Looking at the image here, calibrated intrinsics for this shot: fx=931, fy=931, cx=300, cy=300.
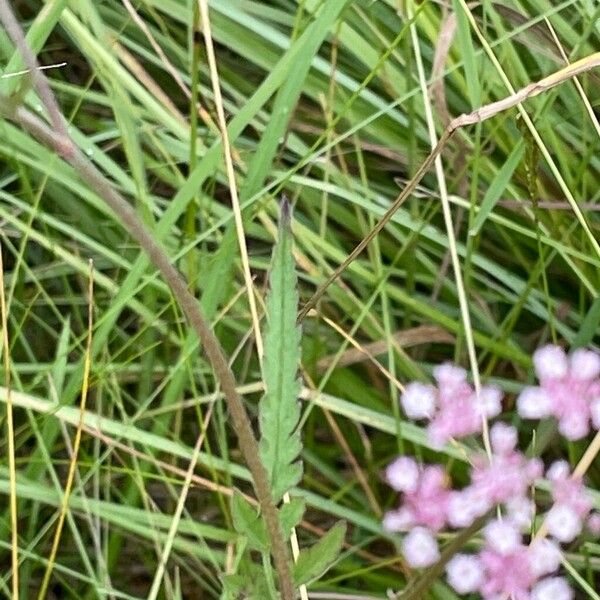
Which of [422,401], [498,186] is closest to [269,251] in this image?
[498,186]

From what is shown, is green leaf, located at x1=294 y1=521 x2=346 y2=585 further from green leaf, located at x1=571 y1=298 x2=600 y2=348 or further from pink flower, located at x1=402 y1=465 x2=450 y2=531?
green leaf, located at x1=571 y1=298 x2=600 y2=348

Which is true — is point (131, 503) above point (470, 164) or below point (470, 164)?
below

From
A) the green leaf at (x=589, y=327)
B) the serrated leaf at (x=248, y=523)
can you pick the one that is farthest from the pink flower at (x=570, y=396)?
the green leaf at (x=589, y=327)

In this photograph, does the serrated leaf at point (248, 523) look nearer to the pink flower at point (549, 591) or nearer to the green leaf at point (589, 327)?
the pink flower at point (549, 591)

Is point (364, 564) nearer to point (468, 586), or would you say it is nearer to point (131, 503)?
point (131, 503)

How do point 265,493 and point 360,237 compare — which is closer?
point 265,493

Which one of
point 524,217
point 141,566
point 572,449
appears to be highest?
point 524,217

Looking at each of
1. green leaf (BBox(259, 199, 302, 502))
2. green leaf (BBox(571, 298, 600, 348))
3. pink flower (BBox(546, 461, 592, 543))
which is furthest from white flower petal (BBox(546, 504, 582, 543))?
green leaf (BBox(571, 298, 600, 348))

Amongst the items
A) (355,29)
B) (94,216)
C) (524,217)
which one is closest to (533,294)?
(524,217)
